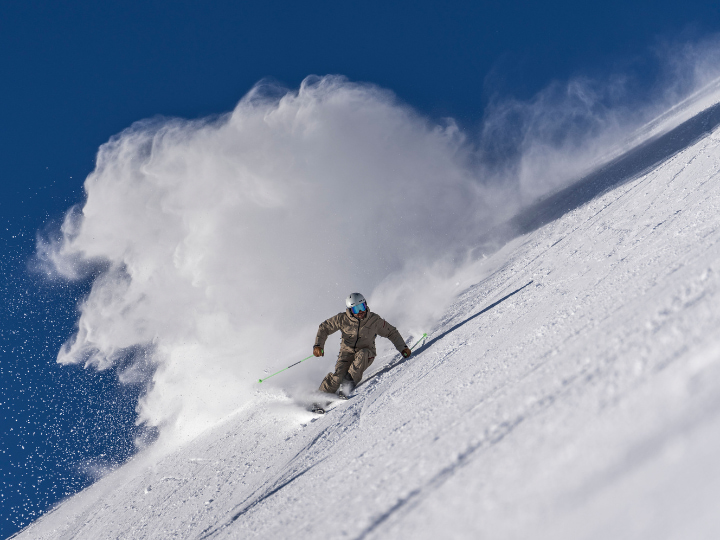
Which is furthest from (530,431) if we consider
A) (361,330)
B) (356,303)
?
(361,330)

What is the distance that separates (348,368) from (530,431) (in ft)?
12.7

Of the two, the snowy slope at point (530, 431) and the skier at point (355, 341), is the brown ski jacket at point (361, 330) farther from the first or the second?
the snowy slope at point (530, 431)

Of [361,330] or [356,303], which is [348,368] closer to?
[361,330]

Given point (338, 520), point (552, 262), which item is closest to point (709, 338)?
point (338, 520)

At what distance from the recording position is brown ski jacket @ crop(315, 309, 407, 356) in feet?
18.8

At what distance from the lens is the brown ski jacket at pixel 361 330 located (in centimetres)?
573

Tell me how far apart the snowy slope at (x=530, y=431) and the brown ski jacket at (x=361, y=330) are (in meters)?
0.43

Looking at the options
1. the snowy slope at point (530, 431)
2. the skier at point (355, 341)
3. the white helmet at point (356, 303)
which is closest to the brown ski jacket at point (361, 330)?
the skier at point (355, 341)

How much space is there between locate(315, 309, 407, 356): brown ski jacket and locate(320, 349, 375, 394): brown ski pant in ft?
0.32

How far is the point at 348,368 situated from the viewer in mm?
5918

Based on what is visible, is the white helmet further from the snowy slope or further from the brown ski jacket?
the snowy slope

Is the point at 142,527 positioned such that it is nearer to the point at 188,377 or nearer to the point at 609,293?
the point at 609,293

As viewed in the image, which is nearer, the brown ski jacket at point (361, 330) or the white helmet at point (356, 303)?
the white helmet at point (356, 303)

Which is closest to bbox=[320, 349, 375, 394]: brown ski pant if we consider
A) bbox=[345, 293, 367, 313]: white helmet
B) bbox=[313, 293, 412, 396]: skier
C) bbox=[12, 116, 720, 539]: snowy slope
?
bbox=[313, 293, 412, 396]: skier
